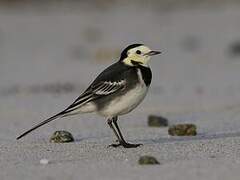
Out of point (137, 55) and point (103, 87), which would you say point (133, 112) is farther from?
point (103, 87)

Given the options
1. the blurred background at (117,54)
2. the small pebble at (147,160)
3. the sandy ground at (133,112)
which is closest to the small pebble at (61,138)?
the sandy ground at (133,112)

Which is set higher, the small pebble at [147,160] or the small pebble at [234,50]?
the small pebble at [147,160]

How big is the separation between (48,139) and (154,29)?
47.8 ft

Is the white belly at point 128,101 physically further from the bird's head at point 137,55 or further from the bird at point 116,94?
the bird's head at point 137,55

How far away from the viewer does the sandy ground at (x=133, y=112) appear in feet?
21.6

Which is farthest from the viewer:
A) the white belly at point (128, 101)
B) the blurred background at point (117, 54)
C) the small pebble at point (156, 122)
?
the blurred background at point (117, 54)

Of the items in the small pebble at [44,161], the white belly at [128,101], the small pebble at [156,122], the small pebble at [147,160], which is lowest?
the small pebble at [156,122]

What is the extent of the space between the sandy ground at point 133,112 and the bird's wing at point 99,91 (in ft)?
1.24

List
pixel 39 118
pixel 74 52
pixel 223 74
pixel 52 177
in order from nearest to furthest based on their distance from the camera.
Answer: pixel 52 177
pixel 39 118
pixel 223 74
pixel 74 52

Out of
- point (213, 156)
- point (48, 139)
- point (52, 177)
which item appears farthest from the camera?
point (48, 139)

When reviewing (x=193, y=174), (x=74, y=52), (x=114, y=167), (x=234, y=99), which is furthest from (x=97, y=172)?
(x=74, y=52)

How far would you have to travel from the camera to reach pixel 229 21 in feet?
76.6

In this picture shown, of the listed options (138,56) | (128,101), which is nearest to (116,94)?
(128,101)

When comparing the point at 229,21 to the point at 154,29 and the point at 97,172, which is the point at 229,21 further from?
the point at 97,172
